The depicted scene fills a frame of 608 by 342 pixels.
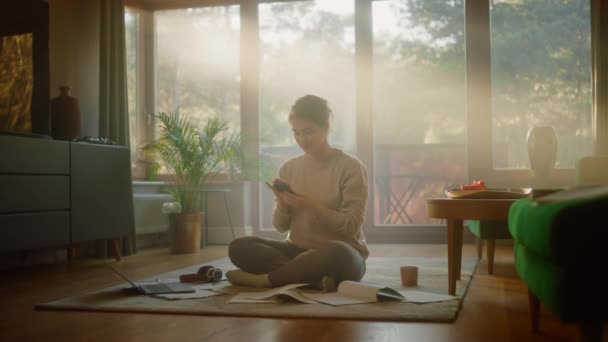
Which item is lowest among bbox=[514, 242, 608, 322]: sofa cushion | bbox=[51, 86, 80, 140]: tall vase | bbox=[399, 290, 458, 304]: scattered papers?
bbox=[399, 290, 458, 304]: scattered papers

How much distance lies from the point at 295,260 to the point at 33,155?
5.38 ft

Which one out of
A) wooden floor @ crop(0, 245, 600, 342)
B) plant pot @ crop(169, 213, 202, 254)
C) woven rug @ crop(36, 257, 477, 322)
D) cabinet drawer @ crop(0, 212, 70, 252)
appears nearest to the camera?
wooden floor @ crop(0, 245, 600, 342)

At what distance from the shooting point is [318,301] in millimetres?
2281

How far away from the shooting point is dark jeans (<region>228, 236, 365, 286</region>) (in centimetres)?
249

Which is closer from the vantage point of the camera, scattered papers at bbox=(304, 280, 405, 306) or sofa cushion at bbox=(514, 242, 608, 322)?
sofa cushion at bbox=(514, 242, 608, 322)

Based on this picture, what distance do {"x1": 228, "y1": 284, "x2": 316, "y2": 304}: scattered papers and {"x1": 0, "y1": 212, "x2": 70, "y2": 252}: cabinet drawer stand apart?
140 cm

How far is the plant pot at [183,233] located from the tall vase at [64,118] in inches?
41.2

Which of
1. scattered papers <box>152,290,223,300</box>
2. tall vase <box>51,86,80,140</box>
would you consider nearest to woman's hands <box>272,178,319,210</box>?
scattered papers <box>152,290,223,300</box>

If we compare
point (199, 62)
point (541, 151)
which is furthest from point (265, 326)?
point (199, 62)

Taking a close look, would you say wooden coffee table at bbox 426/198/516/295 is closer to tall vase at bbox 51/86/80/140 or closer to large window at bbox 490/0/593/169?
tall vase at bbox 51/86/80/140

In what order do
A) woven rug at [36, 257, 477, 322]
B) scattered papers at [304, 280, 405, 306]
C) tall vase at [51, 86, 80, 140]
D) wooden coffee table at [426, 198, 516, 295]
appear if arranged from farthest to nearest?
tall vase at [51, 86, 80, 140] < wooden coffee table at [426, 198, 516, 295] < scattered papers at [304, 280, 405, 306] < woven rug at [36, 257, 477, 322]

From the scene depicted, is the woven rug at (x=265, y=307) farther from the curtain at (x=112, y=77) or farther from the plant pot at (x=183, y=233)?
the curtain at (x=112, y=77)

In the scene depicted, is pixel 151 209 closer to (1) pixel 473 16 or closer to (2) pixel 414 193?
(2) pixel 414 193

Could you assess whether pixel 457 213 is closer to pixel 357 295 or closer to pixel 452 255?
pixel 452 255
